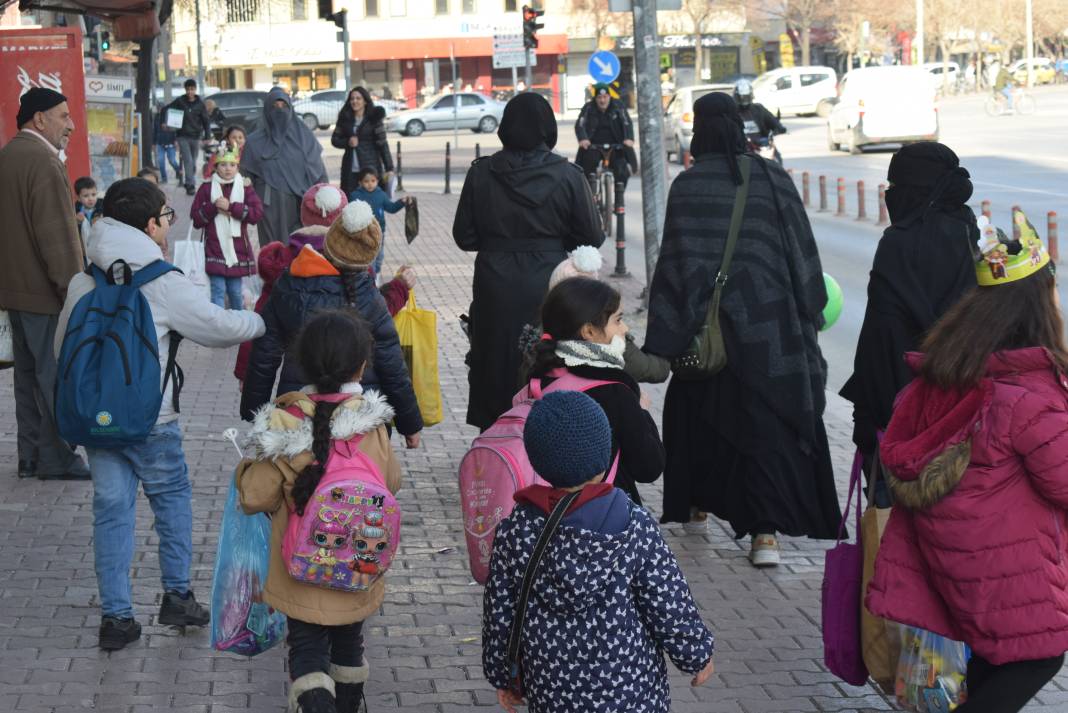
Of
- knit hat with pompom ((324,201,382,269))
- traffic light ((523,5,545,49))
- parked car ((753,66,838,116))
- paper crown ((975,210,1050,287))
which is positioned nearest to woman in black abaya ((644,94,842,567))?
knit hat with pompom ((324,201,382,269))

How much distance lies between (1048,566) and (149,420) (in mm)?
2859

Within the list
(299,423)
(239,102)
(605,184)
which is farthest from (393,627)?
(239,102)

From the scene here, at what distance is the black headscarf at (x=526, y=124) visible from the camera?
671 cm

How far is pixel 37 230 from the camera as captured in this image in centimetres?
726

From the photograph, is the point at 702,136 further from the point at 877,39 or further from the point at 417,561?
the point at 877,39

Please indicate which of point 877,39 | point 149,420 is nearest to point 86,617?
point 149,420

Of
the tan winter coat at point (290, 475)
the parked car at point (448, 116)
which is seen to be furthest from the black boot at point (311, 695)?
the parked car at point (448, 116)

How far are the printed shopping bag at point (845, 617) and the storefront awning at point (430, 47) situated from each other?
75009 millimetres

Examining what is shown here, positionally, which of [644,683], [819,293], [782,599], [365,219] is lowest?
[782,599]

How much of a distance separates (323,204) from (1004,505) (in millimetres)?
4356

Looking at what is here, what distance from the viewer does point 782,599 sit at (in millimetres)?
6086

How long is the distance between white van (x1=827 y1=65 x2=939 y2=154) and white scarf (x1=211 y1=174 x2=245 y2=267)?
80.3ft

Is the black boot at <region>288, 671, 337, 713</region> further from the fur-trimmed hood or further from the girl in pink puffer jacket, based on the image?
the girl in pink puffer jacket

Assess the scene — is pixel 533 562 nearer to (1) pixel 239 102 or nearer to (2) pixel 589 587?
(2) pixel 589 587
